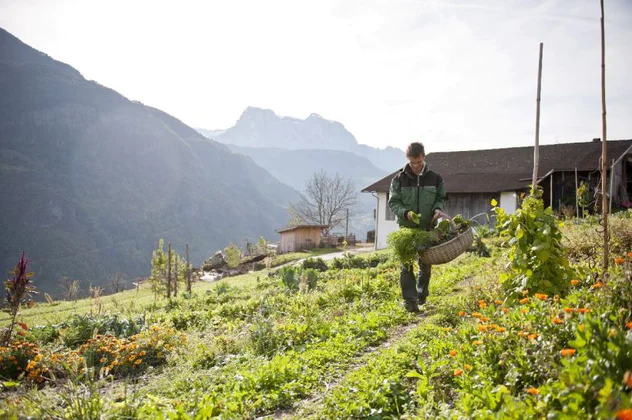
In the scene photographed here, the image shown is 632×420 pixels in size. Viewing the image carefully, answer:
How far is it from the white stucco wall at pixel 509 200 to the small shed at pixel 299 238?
64.7 feet

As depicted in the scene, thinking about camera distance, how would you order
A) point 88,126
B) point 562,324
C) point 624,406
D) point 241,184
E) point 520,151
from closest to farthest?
1. point 624,406
2. point 562,324
3. point 520,151
4. point 88,126
5. point 241,184

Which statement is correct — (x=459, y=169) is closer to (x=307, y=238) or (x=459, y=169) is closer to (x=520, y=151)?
(x=520, y=151)

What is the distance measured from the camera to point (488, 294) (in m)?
5.36

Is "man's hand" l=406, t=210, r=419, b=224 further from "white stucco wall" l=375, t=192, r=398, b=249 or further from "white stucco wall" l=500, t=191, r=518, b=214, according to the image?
"white stucco wall" l=375, t=192, r=398, b=249

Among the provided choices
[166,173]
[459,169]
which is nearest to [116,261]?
[166,173]

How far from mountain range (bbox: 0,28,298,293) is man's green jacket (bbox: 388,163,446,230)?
3411 inches

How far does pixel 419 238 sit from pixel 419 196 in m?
0.86

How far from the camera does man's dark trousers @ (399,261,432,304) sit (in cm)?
604

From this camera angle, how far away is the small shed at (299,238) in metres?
38.2

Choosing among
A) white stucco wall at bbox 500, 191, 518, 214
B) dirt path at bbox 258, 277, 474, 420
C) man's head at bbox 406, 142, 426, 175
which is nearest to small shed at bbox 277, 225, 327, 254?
white stucco wall at bbox 500, 191, 518, 214

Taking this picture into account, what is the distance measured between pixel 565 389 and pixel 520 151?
2787 cm

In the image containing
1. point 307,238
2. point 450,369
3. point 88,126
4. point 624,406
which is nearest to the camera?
point 624,406

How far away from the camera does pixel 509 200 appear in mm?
21875

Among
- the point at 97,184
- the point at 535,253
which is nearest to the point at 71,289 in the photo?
the point at 535,253
